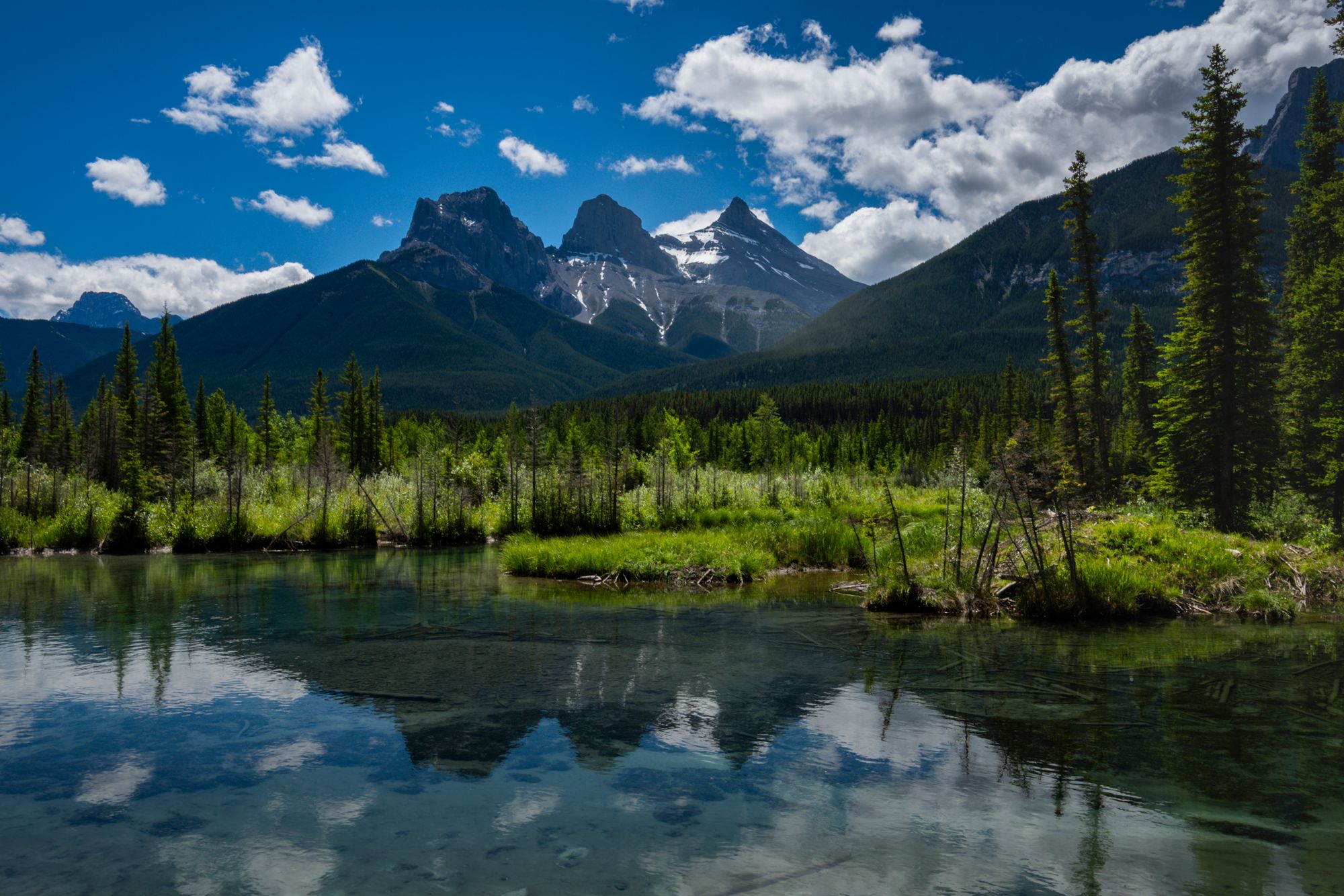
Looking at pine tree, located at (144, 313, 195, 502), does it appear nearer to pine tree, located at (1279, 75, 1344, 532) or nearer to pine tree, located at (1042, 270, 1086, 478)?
pine tree, located at (1042, 270, 1086, 478)

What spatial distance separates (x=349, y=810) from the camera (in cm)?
691

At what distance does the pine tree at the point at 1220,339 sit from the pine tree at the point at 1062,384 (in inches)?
290

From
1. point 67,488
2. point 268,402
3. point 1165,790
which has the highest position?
point 268,402

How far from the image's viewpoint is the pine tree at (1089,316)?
115 feet

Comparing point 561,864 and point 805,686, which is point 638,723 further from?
point 561,864

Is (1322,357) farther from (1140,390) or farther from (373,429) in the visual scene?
(373,429)

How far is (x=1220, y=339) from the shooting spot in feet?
86.6

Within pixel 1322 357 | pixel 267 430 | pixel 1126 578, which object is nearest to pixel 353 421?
pixel 267 430

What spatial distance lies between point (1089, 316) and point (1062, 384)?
363 centimetres

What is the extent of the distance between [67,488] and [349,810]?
47.2 metres

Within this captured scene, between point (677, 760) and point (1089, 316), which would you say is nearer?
point (677, 760)

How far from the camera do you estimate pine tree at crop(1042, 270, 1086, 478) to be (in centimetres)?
3631

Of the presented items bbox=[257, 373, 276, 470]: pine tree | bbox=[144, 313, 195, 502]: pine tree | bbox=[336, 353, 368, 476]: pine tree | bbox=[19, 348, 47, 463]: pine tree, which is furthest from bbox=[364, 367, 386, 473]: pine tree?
bbox=[19, 348, 47, 463]: pine tree

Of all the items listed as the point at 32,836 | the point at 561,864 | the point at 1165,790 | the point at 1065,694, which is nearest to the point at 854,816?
the point at 561,864
